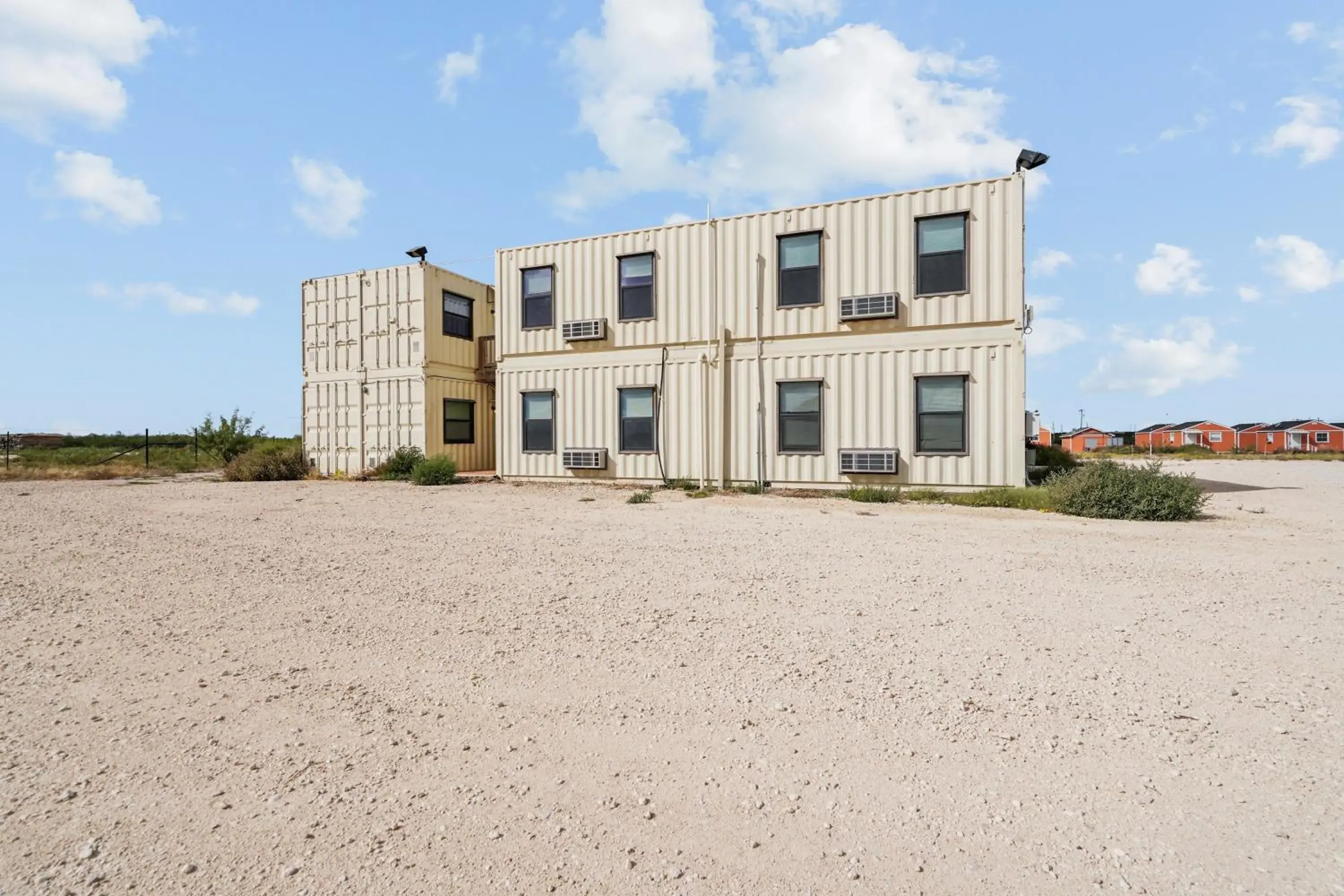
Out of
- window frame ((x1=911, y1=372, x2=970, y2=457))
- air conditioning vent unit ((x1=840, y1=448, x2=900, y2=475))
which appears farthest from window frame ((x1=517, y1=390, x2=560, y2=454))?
window frame ((x1=911, y1=372, x2=970, y2=457))

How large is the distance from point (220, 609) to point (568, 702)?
10.3 feet

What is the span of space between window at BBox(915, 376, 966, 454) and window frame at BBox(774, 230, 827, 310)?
2.52 metres

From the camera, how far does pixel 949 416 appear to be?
12500mm

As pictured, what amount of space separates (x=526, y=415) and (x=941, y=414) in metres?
9.25

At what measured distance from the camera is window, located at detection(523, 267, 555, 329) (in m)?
16.1

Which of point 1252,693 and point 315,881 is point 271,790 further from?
point 1252,693

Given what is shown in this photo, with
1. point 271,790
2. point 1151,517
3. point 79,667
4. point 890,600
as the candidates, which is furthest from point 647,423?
point 271,790

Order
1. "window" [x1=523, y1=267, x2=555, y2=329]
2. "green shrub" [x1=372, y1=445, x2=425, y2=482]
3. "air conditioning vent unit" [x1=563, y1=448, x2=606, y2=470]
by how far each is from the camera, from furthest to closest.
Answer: "green shrub" [x1=372, y1=445, x2=425, y2=482] < "window" [x1=523, y1=267, x2=555, y2=329] < "air conditioning vent unit" [x1=563, y1=448, x2=606, y2=470]

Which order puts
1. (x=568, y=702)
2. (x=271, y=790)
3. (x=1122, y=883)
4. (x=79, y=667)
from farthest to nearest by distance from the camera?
(x=79, y=667)
(x=568, y=702)
(x=271, y=790)
(x=1122, y=883)

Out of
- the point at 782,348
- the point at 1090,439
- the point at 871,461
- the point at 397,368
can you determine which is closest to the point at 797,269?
the point at 782,348

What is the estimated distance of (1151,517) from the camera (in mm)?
9344

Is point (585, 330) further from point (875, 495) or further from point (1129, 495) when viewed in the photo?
point (1129, 495)

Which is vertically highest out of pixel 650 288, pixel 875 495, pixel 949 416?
pixel 650 288

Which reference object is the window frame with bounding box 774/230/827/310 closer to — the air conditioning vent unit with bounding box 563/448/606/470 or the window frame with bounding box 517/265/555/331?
the air conditioning vent unit with bounding box 563/448/606/470
